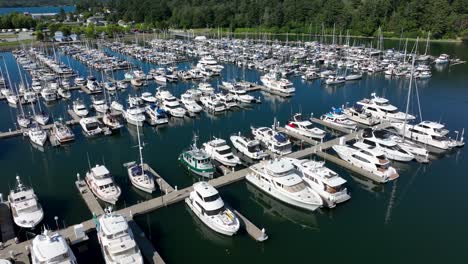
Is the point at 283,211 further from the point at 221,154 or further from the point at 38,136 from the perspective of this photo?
the point at 38,136

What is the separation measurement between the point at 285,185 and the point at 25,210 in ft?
68.9

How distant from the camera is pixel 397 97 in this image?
2495 inches

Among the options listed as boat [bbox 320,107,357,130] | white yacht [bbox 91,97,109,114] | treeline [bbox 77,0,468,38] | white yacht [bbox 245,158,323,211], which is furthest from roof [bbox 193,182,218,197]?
treeline [bbox 77,0,468,38]

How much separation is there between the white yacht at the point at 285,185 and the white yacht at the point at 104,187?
484 inches

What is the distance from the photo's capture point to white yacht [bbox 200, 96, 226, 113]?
55625 millimetres

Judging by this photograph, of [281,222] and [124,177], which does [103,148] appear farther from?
[281,222]

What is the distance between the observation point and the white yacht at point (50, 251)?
22.0m

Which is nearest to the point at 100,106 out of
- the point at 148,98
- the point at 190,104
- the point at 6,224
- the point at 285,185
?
the point at 148,98

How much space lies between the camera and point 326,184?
30.9 metres

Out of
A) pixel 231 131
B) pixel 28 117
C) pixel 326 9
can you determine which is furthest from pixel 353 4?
pixel 28 117

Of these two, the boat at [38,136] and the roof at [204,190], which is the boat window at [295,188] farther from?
the boat at [38,136]

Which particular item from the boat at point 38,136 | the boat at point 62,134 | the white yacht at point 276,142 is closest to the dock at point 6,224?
the boat at point 62,134

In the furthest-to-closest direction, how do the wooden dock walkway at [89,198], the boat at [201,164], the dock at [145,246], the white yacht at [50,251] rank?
the boat at [201,164] → the wooden dock walkway at [89,198] → the dock at [145,246] → the white yacht at [50,251]

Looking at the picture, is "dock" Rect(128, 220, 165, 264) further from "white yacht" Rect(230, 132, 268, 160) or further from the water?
"white yacht" Rect(230, 132, 268, 160)
